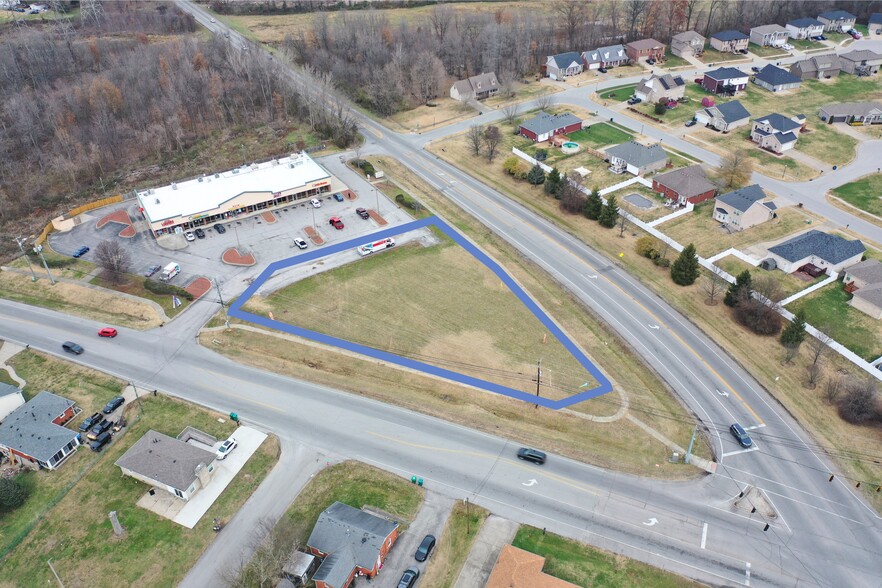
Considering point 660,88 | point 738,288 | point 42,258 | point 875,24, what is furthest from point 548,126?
point 875,24

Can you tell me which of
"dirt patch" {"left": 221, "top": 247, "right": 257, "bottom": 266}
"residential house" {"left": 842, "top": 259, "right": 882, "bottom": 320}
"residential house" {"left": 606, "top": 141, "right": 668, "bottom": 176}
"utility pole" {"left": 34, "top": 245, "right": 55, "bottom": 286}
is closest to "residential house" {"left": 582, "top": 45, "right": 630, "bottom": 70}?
"residential house" {"left": 606, "top": 141, "right": 668, "bottom": 176}

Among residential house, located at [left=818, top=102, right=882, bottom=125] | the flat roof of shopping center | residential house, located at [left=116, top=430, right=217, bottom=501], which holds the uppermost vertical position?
residential house, located at [left=818, top=102, right=882, bottom=125]

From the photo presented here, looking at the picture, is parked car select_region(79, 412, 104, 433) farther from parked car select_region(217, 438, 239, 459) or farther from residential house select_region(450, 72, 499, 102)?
residential house select_region(450, 72, 499, 102)

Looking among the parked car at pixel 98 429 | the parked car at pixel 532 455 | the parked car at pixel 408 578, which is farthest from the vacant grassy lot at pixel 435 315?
the parked car at pixel 408 578

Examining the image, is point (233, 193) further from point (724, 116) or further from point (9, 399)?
point (724, 116)

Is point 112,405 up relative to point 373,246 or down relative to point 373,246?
down

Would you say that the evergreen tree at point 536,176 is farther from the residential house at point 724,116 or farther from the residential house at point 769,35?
the residential house at point 769,35
